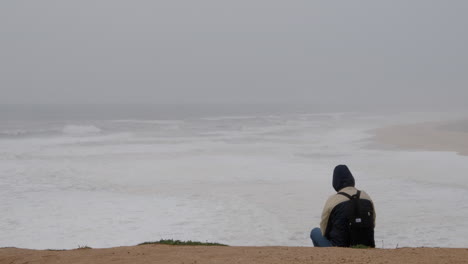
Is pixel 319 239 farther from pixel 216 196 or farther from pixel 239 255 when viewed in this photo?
pixel 216 196

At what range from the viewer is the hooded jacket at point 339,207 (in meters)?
6.73

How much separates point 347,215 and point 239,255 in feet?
5.09

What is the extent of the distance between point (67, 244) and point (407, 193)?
11.1m

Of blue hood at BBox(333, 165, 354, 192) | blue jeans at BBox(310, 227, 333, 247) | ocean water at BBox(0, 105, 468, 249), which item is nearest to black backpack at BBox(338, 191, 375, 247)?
blue hood at BBox(333, 165, 354, 192)

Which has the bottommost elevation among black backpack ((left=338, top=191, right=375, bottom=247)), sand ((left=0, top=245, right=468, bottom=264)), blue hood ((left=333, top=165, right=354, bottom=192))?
sand ((left=0, top=245, right=468, bottom=264))

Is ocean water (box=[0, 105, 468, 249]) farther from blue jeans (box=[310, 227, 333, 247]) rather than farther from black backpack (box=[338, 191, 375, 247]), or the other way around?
black backpack (box=[338, 191, 375, 247])

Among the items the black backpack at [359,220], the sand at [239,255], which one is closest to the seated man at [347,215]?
the black backpack at [359,220]

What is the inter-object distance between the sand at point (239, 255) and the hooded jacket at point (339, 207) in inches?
8.1

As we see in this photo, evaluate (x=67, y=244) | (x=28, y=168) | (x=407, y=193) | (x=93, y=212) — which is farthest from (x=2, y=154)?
(x=407, y=193)

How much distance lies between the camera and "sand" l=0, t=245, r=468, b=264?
6.57 meters

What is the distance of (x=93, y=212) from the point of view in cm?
1511

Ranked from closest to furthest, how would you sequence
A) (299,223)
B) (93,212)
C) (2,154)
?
(299,223) < (93,212) < (2,154)

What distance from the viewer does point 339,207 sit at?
265 inches

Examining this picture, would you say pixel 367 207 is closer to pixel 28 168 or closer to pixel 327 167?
pixel 327 167
